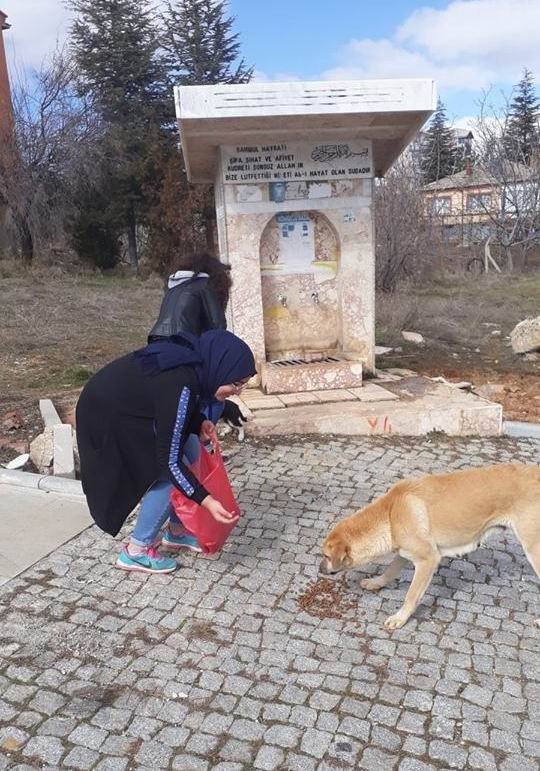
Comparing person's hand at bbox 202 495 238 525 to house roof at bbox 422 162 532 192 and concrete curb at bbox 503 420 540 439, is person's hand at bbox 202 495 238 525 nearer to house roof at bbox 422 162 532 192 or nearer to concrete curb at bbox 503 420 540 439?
concrete curb at bbox 503 420 540 439

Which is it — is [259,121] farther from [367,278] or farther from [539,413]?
[539,413]

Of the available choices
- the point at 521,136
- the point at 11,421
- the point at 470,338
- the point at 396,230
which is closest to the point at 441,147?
the point at 521,136

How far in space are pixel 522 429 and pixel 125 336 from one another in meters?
8.75

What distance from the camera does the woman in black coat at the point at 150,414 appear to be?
3525 millimetres

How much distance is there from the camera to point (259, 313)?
8109 millimetres

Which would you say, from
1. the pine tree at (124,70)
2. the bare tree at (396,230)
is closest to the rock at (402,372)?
the bare tree at (396,230)

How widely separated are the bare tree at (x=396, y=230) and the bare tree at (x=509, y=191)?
932 cm

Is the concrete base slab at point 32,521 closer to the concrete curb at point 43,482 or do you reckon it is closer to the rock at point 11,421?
the concrete curb at point 43,482

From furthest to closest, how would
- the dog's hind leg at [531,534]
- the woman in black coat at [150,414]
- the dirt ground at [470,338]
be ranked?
the dirt ground at [470,338]
the woman in black coat at [150,414]
the dog's hind leg at [531,534]

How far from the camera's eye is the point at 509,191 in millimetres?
27797

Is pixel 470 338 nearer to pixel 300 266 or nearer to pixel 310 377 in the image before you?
pixel 300 266

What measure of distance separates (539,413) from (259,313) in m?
3.51

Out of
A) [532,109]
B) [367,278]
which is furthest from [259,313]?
[532,109]

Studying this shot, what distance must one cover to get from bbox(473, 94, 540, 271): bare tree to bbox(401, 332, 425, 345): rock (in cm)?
1670
